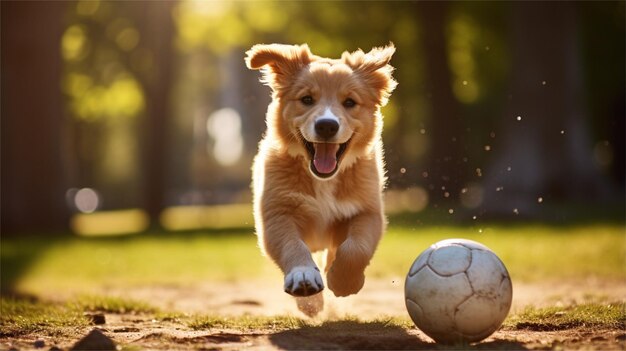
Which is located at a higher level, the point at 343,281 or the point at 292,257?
the point at 292,257

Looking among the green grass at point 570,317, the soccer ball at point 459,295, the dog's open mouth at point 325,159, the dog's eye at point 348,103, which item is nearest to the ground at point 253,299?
the green grass at point 570,317

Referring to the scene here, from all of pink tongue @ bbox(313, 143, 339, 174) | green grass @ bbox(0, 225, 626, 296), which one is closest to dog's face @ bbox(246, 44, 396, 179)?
pink tongue @ bbox(313, 143, 339, 174)

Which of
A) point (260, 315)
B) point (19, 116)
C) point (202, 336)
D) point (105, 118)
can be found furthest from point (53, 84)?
point (105, 118)

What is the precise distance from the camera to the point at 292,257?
5.88 m

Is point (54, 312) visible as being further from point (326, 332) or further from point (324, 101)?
point (324, 101)

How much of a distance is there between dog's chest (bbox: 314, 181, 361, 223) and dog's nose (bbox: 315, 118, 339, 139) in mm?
484

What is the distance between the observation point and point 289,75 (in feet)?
22.1

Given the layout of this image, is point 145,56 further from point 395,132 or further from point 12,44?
point 395,132

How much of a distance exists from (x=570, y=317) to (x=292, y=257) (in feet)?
6.73

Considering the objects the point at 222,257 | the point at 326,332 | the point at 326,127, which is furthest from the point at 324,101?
the point at 222,257

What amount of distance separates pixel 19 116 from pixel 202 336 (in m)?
14.2

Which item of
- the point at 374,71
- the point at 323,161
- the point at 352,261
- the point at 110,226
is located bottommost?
the point at 110,226

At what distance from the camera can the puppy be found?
6.17 metres

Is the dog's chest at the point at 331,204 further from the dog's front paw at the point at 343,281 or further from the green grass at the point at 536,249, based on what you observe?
the green grass at the point at 536,249
